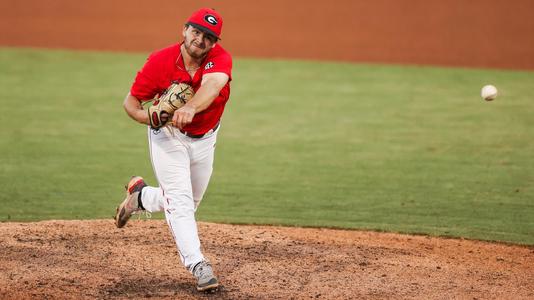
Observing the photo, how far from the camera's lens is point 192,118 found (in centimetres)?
517

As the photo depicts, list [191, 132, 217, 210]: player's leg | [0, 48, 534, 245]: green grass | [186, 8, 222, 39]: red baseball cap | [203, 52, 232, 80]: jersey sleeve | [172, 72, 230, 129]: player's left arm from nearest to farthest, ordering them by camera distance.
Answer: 1. [172, 72, 230, 129]: player's left arm
2. [186, 8, 222, 39]: red baseball cap
3. [203, 52, 232, 80]: jersey sleeve
4. [191, 132, 217, 210]: player's leg
5. [0, 48, 534, 245]: green grass

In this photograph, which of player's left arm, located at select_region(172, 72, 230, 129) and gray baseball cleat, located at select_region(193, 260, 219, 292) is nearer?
player's left arm, located at select_region(172, 72, 230, 129)

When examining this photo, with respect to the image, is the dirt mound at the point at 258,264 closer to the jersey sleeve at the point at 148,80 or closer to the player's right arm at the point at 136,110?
the player's right arm at the point at 136,110

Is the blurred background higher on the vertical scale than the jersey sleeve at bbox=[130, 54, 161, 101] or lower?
higher

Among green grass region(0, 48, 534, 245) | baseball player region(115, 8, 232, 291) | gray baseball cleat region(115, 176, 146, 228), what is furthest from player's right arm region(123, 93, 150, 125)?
green grass region(0, 48, 534, 245)

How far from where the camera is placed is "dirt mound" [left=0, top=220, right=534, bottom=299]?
555 centimetres

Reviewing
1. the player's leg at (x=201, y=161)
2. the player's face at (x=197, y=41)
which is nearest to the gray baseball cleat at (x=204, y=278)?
the player's leg at (x=201, y=161)

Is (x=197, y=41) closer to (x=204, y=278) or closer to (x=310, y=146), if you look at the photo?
(x=204, y=278)

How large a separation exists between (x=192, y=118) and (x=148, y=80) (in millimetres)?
555

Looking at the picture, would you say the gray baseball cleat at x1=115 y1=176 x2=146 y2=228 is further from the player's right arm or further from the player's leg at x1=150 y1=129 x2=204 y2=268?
the player's right arm

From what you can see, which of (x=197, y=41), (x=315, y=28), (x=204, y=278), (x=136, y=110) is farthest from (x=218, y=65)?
(x=315, y=28)

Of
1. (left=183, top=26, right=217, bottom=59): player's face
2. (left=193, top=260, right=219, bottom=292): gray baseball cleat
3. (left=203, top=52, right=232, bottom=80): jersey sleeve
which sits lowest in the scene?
(left=193, top=260, right=219, bottom=292): gray baseball cleat

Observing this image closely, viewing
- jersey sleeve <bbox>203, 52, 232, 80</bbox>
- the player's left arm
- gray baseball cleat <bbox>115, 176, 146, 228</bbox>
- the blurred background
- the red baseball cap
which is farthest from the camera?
the blurred background

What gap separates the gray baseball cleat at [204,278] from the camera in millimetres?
5348
